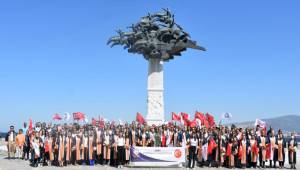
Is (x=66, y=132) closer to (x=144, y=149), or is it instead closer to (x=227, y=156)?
(x=144, y=149)

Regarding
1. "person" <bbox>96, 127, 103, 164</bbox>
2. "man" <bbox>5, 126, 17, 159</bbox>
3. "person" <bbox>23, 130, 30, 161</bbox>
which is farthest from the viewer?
"man" <bbox>5, 126, 17, 159</bbox>

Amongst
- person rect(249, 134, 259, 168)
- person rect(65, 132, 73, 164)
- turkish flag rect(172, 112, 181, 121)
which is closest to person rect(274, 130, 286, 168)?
person rect(249, 134, 259, 168)

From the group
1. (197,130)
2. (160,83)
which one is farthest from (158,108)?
(197,130)

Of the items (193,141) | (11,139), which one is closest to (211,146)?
(193,141)

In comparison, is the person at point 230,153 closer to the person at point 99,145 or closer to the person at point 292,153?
the person at point 292,153

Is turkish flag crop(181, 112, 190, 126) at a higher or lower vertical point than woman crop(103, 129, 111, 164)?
higher

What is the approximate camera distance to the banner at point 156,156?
17.2 m

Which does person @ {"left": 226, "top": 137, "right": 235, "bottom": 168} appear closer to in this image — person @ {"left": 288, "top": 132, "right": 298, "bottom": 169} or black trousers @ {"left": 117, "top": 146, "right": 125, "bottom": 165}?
person @ {"left": 288, "top": 132, "right": 298, "bottom": 169}

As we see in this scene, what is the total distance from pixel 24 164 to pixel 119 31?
44.5 ft

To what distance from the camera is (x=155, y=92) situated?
29.2 meters

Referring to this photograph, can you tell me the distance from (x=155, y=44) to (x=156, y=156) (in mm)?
12507

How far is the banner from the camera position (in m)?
17.2

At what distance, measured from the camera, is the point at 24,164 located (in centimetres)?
1767

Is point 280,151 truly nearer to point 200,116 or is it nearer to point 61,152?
point 200,116
